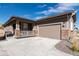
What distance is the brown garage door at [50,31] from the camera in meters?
9.90

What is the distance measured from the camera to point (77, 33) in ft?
34.7

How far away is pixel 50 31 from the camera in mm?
10562

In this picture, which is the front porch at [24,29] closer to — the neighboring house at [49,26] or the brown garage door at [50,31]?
the neighboring house at [49,26]

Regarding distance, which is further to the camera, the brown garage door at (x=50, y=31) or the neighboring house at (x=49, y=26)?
the brown garage door at (x=50, y=31)

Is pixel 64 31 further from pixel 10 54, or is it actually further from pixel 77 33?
pixel 10 54

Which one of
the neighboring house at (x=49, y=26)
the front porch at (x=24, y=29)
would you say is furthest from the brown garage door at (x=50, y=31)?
the front porch at (x=24, y=29)

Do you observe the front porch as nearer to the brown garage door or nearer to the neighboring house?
the neighboring house

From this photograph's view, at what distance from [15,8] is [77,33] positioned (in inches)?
255

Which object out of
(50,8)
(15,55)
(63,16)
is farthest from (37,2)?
(15,55)

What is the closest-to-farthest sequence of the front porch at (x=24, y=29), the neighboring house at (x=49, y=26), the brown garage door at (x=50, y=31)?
the neighboring house at (x=49, y=26) < the brown garage door at (x=50, y=31) < the front porch at (x=24, y=29)

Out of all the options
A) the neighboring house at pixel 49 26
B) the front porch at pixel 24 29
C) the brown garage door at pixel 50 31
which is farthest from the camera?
the front porch at pixel 24 29

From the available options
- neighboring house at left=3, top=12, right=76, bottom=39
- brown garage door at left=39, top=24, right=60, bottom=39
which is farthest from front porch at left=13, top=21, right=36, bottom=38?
brown garage door at left=39, top=24, right=60, bottom=39

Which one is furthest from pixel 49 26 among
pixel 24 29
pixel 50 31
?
pixel 24 29

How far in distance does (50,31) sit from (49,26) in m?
0.57
